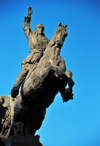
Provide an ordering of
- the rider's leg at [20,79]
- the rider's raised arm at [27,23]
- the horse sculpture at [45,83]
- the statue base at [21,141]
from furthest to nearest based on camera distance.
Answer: the rider's raised arm at [27,23] < the rider's leg at [20,79] < the horse sculpture at [45,83] < the statue base at [21,141]

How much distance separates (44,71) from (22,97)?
129 centimetres

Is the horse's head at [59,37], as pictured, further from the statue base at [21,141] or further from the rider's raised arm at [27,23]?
the statue base at [21,141]

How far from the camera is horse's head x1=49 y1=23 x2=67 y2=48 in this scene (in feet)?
33.6

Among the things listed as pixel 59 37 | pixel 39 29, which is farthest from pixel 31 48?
pixel 59 37

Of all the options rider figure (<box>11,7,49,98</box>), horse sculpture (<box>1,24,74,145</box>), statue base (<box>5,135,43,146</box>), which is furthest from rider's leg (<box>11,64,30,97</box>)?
statue base (<box>5,135,43,146</box>)

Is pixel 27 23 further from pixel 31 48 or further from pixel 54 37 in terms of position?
pixel 54 37

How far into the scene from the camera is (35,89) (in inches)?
380

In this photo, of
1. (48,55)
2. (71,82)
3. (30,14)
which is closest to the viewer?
(71,82)

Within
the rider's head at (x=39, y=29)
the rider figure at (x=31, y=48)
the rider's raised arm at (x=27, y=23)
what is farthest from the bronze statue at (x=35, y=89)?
the rider's raised arm at (x=27, y=23)

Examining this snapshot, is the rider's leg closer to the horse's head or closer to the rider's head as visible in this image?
the horse's head

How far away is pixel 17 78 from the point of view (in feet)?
33.1

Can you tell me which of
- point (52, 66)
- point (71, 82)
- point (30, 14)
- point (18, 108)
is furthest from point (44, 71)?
point (30, 14)

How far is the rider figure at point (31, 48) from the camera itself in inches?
398

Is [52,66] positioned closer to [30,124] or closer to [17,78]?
[17,78]
